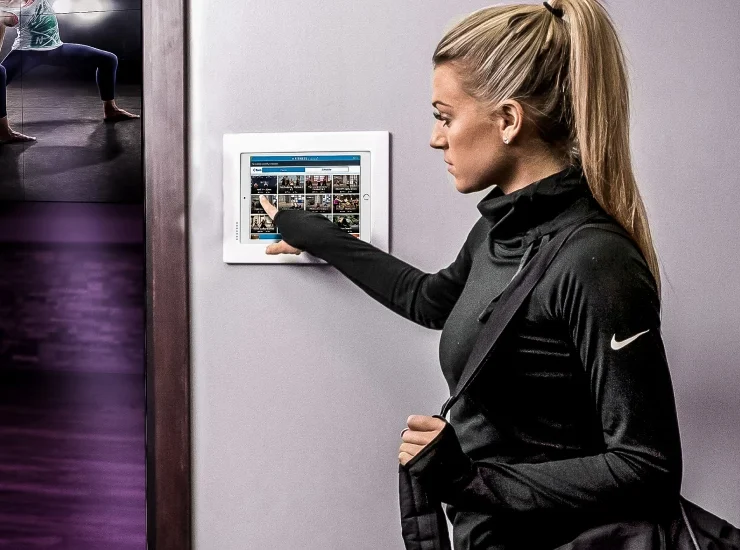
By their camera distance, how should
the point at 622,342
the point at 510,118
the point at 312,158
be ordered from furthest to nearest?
the point at 312,158, the point at 510,118, the point at 622,342

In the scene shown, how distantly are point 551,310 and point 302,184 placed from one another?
76 cm

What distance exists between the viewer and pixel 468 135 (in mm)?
1091

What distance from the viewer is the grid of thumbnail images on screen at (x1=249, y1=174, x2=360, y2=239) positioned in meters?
1.57

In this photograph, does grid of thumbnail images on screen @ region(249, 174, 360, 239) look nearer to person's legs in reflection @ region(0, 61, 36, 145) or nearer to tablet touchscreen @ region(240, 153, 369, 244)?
tablet touchscreen @ region(240, 153, 369, 244)

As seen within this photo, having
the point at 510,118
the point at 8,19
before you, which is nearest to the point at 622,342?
the point at 510,118

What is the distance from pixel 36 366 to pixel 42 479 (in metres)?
0.26

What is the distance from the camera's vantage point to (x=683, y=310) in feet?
4.87

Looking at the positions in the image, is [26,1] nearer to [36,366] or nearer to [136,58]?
[136,58]

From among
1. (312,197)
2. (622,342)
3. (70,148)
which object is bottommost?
(622,342)

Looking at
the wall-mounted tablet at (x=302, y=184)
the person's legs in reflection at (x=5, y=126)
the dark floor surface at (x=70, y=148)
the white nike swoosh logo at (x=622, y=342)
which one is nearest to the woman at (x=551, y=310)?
the white nike swoosh logo at (x=622, y=342)

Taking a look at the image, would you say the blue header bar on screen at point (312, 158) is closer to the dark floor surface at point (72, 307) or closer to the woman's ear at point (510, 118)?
the dark floor surface at point (72, 307)

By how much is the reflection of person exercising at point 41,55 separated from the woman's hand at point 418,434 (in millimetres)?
1028

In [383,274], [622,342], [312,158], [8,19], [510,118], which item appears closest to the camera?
[622,342]

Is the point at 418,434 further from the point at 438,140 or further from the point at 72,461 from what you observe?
the point at 72,461
